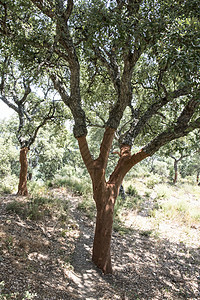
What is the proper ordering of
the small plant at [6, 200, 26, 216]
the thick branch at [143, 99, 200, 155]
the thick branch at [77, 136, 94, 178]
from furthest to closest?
the small plant at [6, 200, 26, 216], the thick branch at [77, 136, 94, 178], the thick branch at [143, 99, 200, 155]

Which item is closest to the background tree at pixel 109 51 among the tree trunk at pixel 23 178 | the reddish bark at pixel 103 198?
the reddish bark at pixel 103 198

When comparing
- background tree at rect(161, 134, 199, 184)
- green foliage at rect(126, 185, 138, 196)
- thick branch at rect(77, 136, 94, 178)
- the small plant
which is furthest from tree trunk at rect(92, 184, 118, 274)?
green foliage at rect(126, 185, 138, 196)

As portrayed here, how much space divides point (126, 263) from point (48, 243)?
2.26 m

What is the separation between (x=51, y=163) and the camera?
2311 cm

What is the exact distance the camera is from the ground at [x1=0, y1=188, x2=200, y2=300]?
11.2 feet

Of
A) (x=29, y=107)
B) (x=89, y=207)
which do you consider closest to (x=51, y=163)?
(x=29, y=107)

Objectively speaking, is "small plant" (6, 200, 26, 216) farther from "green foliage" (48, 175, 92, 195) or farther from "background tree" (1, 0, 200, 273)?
"green foliage" (48, 175, 92, 195)

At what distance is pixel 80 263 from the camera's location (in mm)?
4914

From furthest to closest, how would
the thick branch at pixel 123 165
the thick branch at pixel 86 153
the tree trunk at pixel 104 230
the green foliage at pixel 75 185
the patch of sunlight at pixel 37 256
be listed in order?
1. the green foliage at pixel 75 185
2. the thick branch at pixel 123 165
3. the thick branch at pixel 86 153
4. the tree trunk at pixel 104 230
5. the patch of sunlight at pixel 37 256

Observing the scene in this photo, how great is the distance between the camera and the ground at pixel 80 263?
3.41 metres

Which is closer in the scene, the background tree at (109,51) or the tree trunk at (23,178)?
the background tree at (109,51)

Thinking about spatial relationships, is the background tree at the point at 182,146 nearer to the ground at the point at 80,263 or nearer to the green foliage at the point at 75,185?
the ground at the point at 80,263

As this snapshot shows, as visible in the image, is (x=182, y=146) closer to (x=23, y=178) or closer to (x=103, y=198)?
(x=103, y=198)

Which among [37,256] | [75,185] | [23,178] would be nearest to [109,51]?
[37,256]
